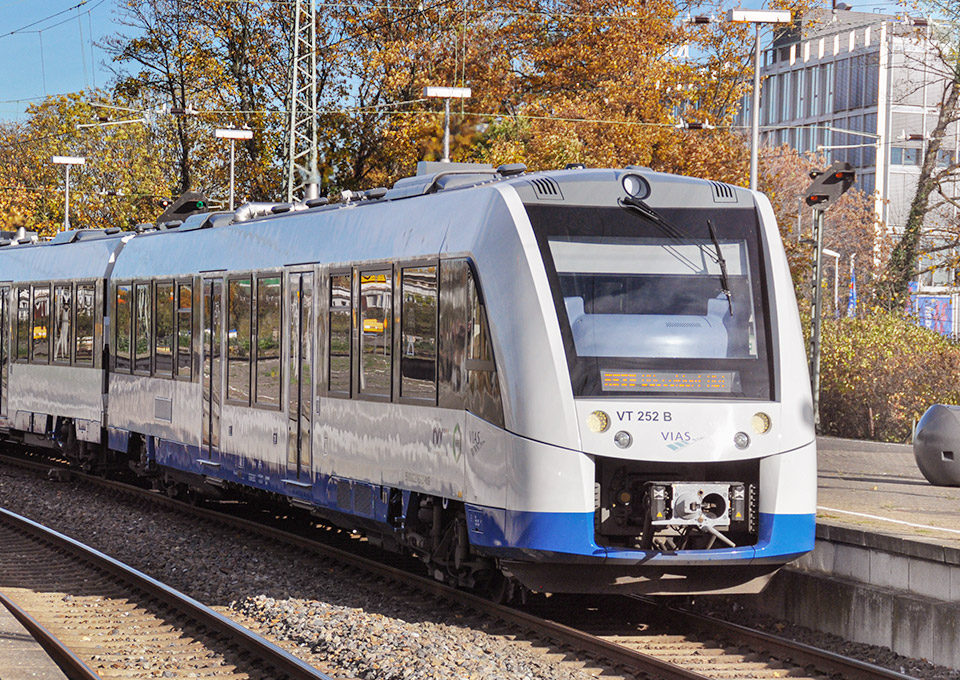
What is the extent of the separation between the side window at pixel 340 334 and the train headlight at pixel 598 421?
320 centimetres

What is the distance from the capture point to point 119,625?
11.2m

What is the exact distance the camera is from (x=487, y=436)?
10234mm

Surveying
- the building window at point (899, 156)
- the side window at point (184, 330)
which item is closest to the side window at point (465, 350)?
the side window at point (184, 330)

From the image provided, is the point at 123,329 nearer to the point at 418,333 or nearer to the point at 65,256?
the point at 65,256

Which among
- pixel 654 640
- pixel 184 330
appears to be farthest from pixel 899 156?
pixel 654 640

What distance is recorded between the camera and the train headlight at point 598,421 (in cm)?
986

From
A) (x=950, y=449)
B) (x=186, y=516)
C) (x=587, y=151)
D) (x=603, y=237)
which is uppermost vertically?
(x=587, y=151)

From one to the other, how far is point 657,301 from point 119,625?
14.9ft

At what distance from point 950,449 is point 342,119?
116ft

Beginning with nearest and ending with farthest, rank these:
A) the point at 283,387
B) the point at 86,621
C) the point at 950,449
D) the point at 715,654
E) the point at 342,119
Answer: the point at 715,654, the point at 950,449, the point at 86,621, the point at 283,387, the point at 342,119

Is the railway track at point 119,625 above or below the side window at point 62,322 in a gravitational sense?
below

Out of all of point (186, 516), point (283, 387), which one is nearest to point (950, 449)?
point (283, 387)

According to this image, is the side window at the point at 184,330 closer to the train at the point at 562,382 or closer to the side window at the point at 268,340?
the side window at the point at 268,340

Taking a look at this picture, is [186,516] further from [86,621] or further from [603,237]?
[603,237]
